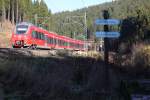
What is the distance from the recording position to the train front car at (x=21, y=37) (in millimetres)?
42500

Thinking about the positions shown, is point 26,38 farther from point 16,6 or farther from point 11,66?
point 16,6

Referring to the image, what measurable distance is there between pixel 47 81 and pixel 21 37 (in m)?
29.1

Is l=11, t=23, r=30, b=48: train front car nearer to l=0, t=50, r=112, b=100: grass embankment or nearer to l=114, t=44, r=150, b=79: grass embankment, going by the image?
l=114, t=44, r=150, b=79: grass embankment

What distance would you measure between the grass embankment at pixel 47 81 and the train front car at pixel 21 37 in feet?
80.9

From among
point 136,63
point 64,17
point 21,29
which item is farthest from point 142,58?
point 64,17

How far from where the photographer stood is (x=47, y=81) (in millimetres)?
14203

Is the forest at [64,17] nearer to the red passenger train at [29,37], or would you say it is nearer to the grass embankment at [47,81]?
the red passenger train at [29,37]

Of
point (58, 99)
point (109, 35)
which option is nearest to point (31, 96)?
point (58, 99)

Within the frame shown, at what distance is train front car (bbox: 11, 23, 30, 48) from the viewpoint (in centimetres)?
4250

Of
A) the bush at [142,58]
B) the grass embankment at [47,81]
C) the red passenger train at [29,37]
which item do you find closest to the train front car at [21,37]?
the red passenger train at [29,37]

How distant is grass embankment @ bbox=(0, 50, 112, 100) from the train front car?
80.9 feet

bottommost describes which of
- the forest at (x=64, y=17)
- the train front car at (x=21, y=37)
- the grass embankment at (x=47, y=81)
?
the grass embankment at (x=47, y=81)

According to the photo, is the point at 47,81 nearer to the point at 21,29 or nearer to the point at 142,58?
the point at 142,58

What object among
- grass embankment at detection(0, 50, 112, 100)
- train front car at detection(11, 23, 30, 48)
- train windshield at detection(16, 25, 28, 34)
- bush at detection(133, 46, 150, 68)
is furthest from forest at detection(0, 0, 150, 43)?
grass embankment at detection(0, 50, 112, 100)
